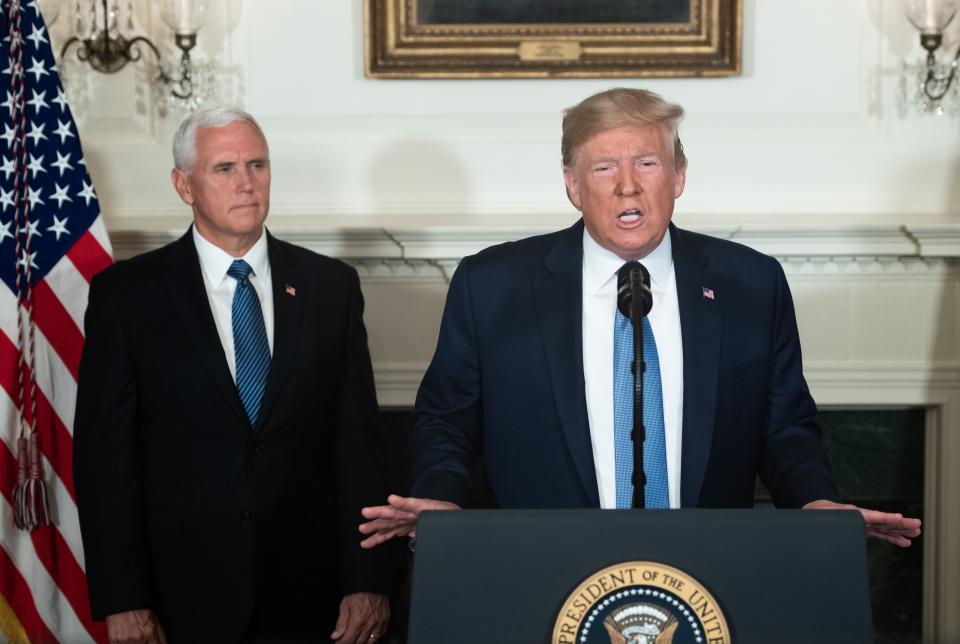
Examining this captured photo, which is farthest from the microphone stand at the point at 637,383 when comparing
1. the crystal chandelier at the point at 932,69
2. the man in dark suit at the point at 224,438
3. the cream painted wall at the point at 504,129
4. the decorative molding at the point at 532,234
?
the crystal chandelier at the point at 932,69

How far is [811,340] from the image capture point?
4.17m

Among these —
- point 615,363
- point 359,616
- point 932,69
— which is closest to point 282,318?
point 359,616

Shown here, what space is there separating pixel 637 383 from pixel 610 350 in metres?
0.51

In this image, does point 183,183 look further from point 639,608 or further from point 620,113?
point 639,608

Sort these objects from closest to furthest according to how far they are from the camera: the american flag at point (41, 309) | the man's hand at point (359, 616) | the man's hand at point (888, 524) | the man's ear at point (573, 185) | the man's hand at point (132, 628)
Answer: the man's hand at point (888, 524), the man's ear at point (573, 185), the man's hand at point (132, 628), the man's hand at point (359, 616), the american flag at point (41, 309)

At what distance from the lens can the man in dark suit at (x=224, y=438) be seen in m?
2.97

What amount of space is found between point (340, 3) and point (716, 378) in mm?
2416

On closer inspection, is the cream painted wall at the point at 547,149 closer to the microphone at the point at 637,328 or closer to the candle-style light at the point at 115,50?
the candle-style light at the point at 115,50

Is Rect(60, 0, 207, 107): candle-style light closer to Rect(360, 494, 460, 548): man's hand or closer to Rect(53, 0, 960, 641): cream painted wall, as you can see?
Rect(53, 0, 960, 641): cream painted wall

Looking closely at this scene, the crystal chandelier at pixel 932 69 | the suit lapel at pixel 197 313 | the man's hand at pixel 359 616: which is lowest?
the man's hand at pixel 359 616

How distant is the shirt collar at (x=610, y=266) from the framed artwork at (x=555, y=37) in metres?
1.87

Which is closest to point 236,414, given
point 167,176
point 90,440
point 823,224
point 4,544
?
point 90,440

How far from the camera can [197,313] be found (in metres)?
3.03

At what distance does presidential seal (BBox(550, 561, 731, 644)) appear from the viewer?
5.51 feet
